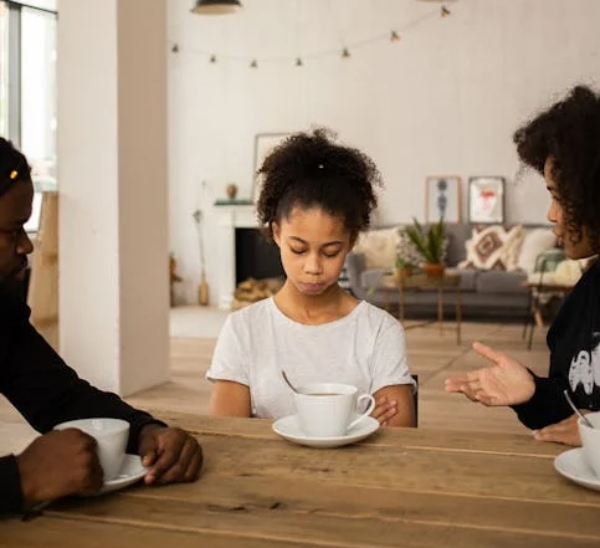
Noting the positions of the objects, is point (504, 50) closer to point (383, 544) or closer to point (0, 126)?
point (0, 126)

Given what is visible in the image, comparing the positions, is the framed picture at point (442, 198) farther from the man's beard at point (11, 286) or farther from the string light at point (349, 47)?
the man's beard at point (11, 286)

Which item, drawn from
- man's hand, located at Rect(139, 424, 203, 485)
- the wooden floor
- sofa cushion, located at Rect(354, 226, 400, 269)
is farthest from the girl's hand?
sofa cushion, located at Rect(354, 226, 400, 269)

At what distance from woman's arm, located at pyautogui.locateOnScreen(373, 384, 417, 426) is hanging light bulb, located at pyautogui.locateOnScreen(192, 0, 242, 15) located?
192 inches

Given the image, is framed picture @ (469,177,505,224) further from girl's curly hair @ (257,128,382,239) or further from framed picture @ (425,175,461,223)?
girl's curly hair @ (257,128,382,239)

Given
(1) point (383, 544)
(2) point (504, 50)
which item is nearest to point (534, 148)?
(1) point (383, 544)

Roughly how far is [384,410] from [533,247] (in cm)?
634

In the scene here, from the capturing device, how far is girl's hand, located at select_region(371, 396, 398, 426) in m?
1.71

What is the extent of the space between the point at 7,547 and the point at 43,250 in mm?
3942

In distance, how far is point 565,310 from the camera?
1.74 meters

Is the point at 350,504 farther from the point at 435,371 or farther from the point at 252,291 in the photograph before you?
the point at 252,291

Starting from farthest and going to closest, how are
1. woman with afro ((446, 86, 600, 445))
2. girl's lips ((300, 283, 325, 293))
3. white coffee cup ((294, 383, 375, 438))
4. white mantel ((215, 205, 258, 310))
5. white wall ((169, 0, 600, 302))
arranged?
white mantel ((215, 205, 258, 310)), white wall ((169, 0, 600, 302)), girl's lips ((300, 283, 325, 293)), woman with afro ((446, 86, 600, 445)), white coffee cup ((294, 383, 375, 438))

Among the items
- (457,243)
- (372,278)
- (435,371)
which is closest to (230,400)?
(435,371)

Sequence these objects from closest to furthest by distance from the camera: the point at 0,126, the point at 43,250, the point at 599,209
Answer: the point at 599,209 < the point at 43,250 < the point at 0,126

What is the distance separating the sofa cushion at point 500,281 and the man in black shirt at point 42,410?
6.40 metres
